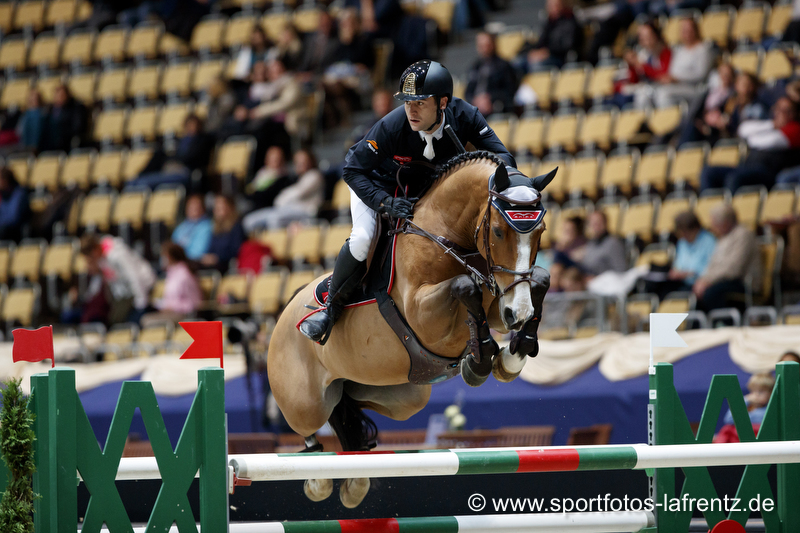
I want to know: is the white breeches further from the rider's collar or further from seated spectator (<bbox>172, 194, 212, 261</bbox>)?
seated spectator (<bbox>172, 194, 212, 261</bbox>)

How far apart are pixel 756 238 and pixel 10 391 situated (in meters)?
5.76

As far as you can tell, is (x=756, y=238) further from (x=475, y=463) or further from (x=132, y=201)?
(x=132, y=201)

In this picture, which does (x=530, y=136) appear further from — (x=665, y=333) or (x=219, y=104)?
(x=665, y=333)

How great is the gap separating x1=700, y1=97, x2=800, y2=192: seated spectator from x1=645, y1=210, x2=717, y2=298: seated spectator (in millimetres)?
699

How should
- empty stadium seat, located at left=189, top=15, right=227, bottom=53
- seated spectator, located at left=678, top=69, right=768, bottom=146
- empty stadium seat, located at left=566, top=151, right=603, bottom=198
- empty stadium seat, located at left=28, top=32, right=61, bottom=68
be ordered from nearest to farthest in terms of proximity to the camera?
1. seated spectator, located at left=678, top=69, right=768, bottom=146
2. empty stadium seat, located at left=566, top=151, right=603, bottom=198
3. empty stadium seat, located at left=189, top=15, right=227, bottom=53
4. empty stadium seat, located at left=28, top=32, right=61, bottom=68

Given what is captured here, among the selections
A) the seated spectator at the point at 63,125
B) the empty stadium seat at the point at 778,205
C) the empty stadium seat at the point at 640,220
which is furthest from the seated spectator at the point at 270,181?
the empty stadium seat at the point at 778,205

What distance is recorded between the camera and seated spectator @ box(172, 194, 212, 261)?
35.6ft

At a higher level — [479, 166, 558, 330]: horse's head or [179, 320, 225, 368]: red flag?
[479, 166, 558, 330]: horse's head

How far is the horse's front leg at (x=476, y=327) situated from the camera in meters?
4.04

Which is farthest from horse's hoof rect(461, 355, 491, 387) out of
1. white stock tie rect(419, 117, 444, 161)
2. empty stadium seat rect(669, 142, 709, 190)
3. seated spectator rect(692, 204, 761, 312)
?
empty stadium seat rect(669, 142, 709, 190)

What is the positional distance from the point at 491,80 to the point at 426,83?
257 inches

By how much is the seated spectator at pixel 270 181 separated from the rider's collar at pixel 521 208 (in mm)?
7292

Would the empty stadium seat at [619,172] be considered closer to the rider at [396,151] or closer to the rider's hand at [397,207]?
the rider at [396,151]

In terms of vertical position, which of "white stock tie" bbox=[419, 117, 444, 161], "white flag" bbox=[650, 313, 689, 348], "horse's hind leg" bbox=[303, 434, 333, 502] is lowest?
"horse's hind leg" bbox=[303, 434, 333, 502]
